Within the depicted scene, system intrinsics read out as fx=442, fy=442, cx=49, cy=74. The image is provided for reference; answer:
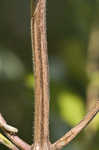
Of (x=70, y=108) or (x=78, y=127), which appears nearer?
(x=78, y=127)

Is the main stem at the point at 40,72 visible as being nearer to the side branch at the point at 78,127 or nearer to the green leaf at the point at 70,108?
the side branch at the point at 78,127

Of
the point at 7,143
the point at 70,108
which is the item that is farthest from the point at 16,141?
the point at 70,108

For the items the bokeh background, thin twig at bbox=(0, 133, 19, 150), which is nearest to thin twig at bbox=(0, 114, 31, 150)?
thin twig at bbox=(0, 133, 19, 150)

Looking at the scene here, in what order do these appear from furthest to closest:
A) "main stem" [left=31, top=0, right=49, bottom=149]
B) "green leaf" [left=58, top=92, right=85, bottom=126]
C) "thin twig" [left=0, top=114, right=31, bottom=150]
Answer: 1. "green leaf" [left=58, top=92, right=85, bottom=126]
2. "thin twig" [left=0, top=114, right=31, bottom=150]
3. "main stem" [left=31, top=0, right=49, bottom=149]

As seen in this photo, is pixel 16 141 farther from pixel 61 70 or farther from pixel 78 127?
pixel 61 70

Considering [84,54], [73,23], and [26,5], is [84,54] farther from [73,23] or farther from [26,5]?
[26,5]

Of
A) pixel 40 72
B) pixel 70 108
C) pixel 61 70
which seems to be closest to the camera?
pixel 40 72

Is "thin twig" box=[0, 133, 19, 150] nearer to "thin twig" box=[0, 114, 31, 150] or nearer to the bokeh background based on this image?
"thin twig" box=[0, 114, 31, 150]
